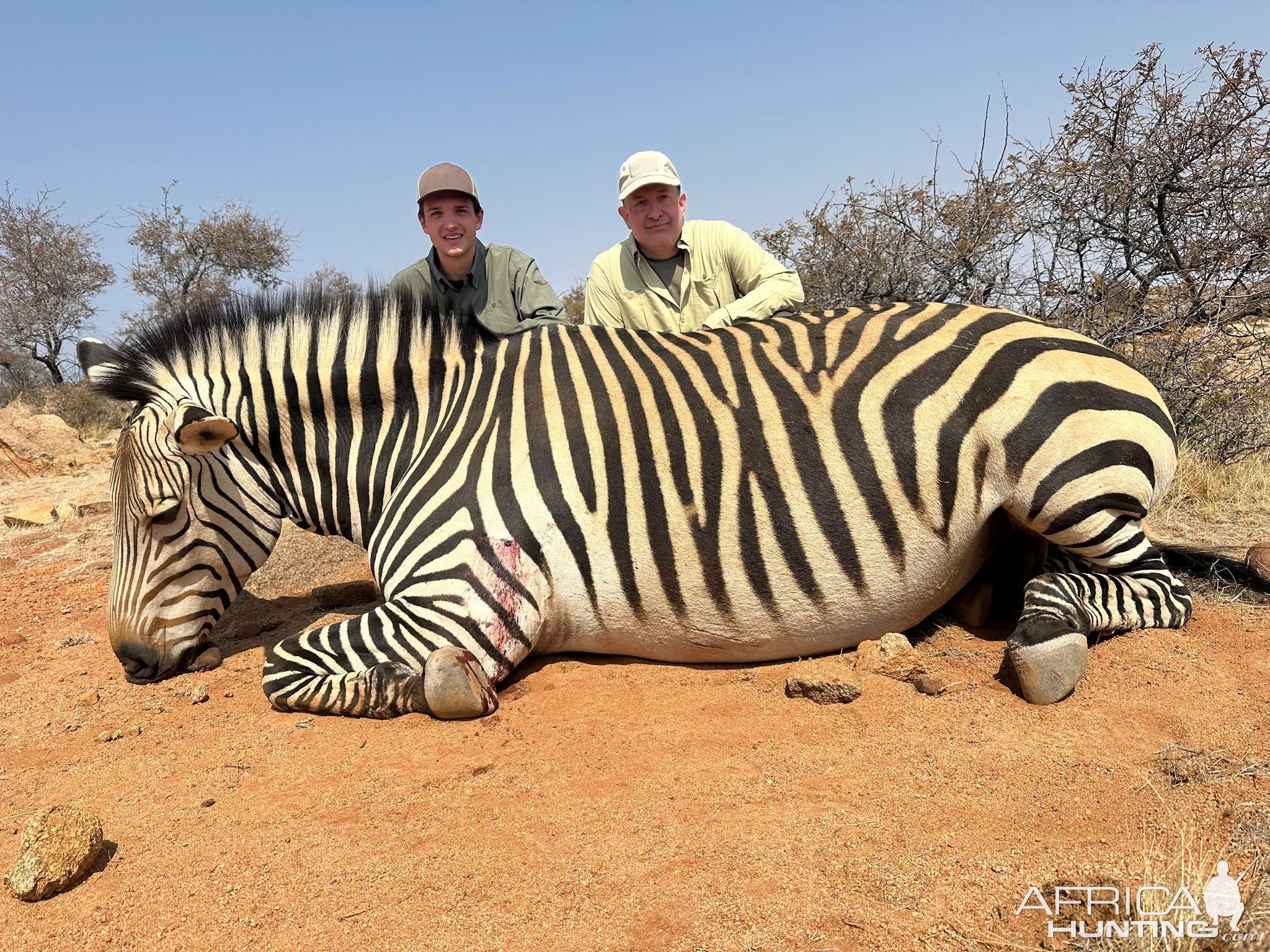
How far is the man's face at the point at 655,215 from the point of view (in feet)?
17.3

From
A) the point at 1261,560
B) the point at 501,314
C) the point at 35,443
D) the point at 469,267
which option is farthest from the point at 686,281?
the point at 35,443

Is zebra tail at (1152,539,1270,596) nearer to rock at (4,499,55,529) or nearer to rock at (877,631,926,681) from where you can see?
rock at (877,631,926,681)

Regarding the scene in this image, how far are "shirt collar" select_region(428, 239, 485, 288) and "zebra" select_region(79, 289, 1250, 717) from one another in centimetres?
236

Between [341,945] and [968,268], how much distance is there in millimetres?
7143

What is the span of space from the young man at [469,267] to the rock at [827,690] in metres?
3.27

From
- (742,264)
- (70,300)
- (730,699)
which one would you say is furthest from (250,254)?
(730,699)

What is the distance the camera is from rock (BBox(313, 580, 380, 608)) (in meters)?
5.01

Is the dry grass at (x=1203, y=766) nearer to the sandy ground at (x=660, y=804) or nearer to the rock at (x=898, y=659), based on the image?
the sandy ground at (x=660, y=804)

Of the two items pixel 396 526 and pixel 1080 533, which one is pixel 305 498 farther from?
pixel 1080 533

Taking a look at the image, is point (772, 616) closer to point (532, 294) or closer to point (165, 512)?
point (165, 512)

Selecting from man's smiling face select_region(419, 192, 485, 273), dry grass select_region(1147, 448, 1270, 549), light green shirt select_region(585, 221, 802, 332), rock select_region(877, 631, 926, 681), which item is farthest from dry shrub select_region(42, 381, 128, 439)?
dry grass select_region(1147, 448, 1270, 549)

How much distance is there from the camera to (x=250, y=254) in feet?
75.4

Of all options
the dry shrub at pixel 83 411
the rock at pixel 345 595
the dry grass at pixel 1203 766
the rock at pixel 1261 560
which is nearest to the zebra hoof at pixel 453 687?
the rock at pixel 345 595

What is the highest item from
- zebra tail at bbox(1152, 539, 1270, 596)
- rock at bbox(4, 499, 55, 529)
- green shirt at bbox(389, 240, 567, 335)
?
green shirt at bbox(389, 240, 567, 335)
